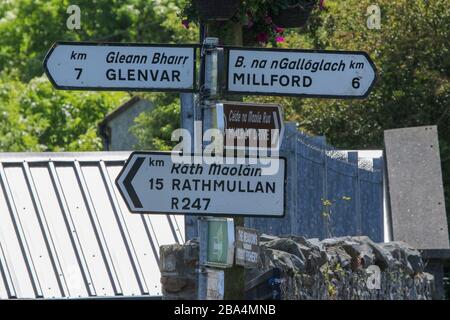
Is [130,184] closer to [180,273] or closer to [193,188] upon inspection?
[193,188]

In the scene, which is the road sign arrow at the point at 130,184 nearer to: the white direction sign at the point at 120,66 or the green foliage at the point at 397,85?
the white direction sign at the point at 120,66

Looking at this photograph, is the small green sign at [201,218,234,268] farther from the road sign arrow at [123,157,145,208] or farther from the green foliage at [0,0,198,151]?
the green foliage at [0,0,198,151]

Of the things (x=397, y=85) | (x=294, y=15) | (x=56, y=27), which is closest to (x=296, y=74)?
(x=294, y=15)

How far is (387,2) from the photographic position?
23.0 metres

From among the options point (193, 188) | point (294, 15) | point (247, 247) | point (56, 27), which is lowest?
point (247, 247)

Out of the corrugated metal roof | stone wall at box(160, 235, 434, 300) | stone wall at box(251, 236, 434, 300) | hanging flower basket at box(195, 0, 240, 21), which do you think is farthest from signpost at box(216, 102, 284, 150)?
the corrugated metal roof

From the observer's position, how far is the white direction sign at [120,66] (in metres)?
7.34

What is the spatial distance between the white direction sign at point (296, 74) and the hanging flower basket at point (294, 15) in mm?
626

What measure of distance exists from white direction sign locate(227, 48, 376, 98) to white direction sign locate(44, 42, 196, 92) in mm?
269

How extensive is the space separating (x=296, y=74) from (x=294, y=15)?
28.5 inches

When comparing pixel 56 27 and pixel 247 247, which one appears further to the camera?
pixel 56 27

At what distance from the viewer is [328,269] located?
10.1 m

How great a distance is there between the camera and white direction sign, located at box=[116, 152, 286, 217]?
23.3 feet
